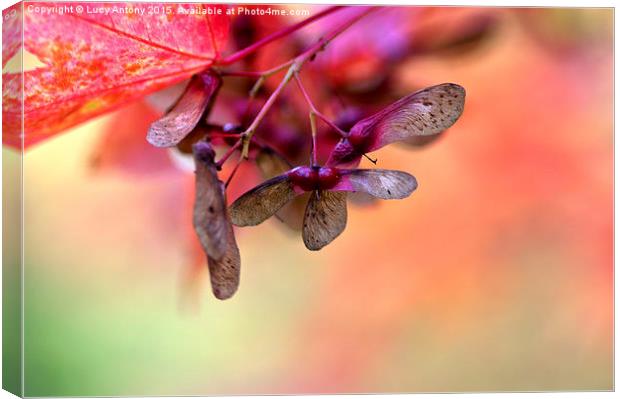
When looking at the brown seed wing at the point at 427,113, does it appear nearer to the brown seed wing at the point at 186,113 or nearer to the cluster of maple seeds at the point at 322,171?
the cluster of maple seeds at the point at 322,171

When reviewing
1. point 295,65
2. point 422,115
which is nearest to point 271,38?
point 295,65

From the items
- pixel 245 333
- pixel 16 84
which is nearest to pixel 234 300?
pixel 245 333

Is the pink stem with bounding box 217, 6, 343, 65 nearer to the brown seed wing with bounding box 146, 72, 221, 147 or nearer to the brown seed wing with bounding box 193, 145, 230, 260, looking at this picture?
the brown seed wing with bounding box 146, 72, 221, 147

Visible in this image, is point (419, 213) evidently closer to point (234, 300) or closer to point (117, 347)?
point (234, 300)

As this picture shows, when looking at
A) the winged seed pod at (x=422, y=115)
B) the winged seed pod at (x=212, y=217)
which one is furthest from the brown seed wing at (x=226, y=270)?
the winged seed pod at (x=422, y=115)

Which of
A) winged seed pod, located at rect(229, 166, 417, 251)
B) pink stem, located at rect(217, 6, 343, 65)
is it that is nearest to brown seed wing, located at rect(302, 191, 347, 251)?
Result: winged seed pod, located at rect(229, 166, 417, 251)

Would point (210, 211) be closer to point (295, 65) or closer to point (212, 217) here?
point (212, 217)
